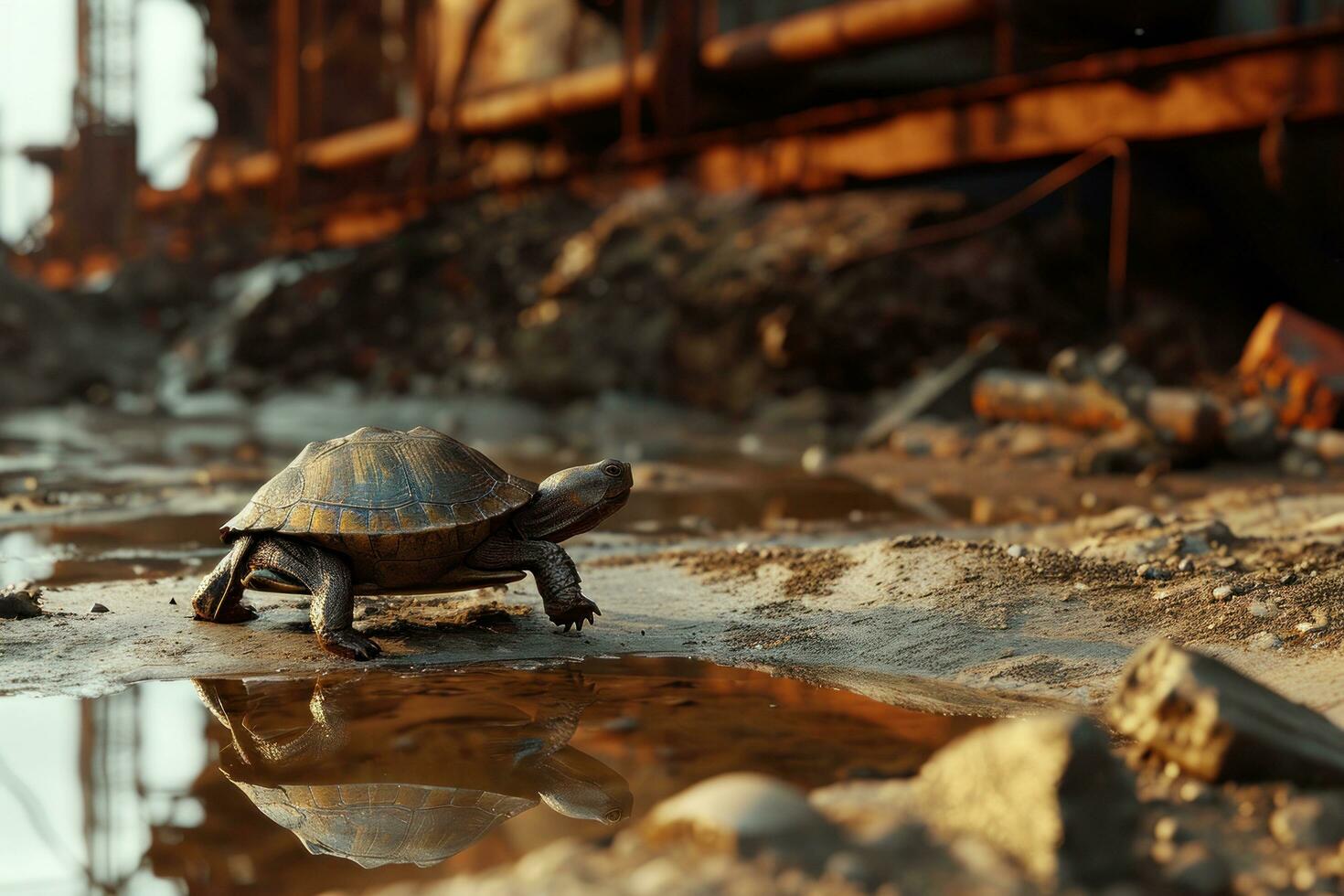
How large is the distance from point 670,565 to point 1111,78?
5.39 m

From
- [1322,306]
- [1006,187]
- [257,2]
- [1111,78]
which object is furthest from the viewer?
[257,2]

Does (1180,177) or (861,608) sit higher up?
(1180,177)

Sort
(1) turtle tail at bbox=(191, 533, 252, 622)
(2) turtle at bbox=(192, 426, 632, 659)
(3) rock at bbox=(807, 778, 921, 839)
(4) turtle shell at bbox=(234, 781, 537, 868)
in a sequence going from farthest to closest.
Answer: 1. (1) turtle tail at bbox=(191, 533, 252, 622)
2. (2) turtle at bbox=(192, 426, 632, 659)
3. (4) turtle shell at bbox=(234, 781, 537, 868)
4. (3) rock at bbox=(807, 778, 921, 839)

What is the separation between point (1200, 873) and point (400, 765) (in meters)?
1.44

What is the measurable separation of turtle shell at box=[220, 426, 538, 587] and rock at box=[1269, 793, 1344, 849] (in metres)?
2.11

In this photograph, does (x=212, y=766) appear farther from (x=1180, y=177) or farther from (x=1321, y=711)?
(x=1180, y=177)

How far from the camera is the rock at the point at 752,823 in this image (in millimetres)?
1732

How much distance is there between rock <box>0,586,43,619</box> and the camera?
3.58 m

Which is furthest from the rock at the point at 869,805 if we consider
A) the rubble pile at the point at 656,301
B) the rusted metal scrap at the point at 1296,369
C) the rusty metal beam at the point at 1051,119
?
the rubble pile at the point at 656,301

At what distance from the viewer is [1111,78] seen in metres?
8.25

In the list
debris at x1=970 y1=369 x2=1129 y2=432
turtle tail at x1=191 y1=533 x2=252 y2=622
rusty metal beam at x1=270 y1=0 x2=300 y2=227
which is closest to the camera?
turtle tail at x1=191 y1=533 x2=252 y2=622

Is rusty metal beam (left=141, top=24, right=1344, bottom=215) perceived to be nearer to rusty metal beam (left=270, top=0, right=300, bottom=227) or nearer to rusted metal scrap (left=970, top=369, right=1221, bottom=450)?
rusted metal scrap (left=970, top=369, right=1221, bottom=450)

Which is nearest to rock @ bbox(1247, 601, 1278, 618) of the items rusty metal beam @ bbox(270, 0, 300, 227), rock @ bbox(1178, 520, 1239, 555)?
rock @ bbox(1178, 520, 1239, 555)

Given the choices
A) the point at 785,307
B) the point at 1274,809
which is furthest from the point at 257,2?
the point at 1274,809
